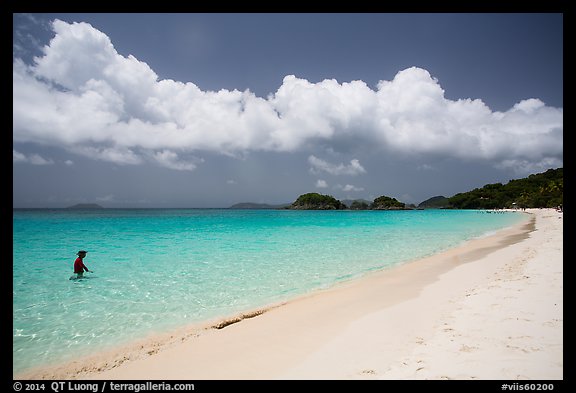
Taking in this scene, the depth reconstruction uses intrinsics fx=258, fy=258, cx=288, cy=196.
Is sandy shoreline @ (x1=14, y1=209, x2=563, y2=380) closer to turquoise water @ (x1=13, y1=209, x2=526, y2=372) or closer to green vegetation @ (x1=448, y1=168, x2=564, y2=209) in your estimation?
turquoise water @ (x1=13, y1=209, x2=526, y2=372)

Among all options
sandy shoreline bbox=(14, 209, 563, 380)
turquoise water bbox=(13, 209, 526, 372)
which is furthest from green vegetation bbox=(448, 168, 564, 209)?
→ sandy shoreline bbox=(14, 209, 563, 380)

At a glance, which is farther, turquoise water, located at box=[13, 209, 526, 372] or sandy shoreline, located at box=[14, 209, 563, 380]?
turquoise water, located at box=[13, 209, 526, 372]

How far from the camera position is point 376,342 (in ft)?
17.6

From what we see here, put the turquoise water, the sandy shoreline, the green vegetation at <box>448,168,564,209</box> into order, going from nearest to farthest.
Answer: the sandy shoreline, the turquoise water, the green vegetation at <box>448,168,564,209</box>

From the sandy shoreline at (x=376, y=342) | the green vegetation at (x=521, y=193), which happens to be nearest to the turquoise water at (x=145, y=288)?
the sandy shoreline at (x=376, y=342)

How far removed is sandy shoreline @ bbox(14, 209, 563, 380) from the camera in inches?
166

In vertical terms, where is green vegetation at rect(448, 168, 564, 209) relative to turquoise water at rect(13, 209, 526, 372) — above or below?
above

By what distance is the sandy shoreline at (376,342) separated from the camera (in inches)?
166

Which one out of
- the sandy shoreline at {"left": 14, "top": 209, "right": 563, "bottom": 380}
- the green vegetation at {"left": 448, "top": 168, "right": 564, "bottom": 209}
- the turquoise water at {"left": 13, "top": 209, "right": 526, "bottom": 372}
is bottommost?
the turquoise water at {"left": 13, "top": 209, "right": 526, "bottom": 372}

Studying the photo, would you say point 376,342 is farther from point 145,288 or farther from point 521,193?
point 521,193

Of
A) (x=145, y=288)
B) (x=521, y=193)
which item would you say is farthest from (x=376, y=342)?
(x=521, y=193)

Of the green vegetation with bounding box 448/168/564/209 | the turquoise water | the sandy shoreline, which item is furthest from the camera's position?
the green vegetation with bounding box 448/168/564/209
